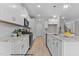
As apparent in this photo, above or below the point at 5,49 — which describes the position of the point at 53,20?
above

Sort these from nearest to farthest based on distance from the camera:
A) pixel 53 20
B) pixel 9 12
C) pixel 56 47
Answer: pixel 56 47, pixel 9 12, pixel 53 20

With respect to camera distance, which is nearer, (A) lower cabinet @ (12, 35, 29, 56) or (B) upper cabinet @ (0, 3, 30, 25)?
(A) lower cabinet @ (12, 35, 29, 56)

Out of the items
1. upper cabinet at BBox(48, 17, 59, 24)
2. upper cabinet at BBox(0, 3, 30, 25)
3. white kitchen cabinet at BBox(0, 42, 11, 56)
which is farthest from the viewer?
upper cabinet at BBox(48, 17, 59, 24)

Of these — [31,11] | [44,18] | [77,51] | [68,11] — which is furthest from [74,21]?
[31,11]

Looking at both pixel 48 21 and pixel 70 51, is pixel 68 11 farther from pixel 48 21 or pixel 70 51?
pixel 70 51

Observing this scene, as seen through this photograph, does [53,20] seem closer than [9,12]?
No

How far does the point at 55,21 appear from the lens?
4.90 metres

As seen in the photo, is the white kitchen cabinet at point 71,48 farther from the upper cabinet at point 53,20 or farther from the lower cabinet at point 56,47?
the upper cabinet at point 53,20

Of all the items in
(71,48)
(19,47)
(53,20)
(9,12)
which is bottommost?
(19,47)

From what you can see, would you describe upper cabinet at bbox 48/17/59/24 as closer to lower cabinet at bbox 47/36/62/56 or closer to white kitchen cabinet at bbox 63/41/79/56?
lower cabinet at bbox 47/36/62/56

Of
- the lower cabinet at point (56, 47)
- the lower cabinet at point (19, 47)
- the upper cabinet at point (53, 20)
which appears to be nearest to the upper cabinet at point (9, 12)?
the lower cabinet at point (19, 47)

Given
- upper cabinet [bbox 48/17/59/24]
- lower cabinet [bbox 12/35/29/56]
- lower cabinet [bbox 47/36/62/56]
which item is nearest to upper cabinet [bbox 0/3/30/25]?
lower cabinet [bbox 12/35/29/56]

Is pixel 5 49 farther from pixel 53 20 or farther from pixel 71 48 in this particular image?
pixel 53 20

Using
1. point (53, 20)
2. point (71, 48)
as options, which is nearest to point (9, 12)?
point (71, 48)
